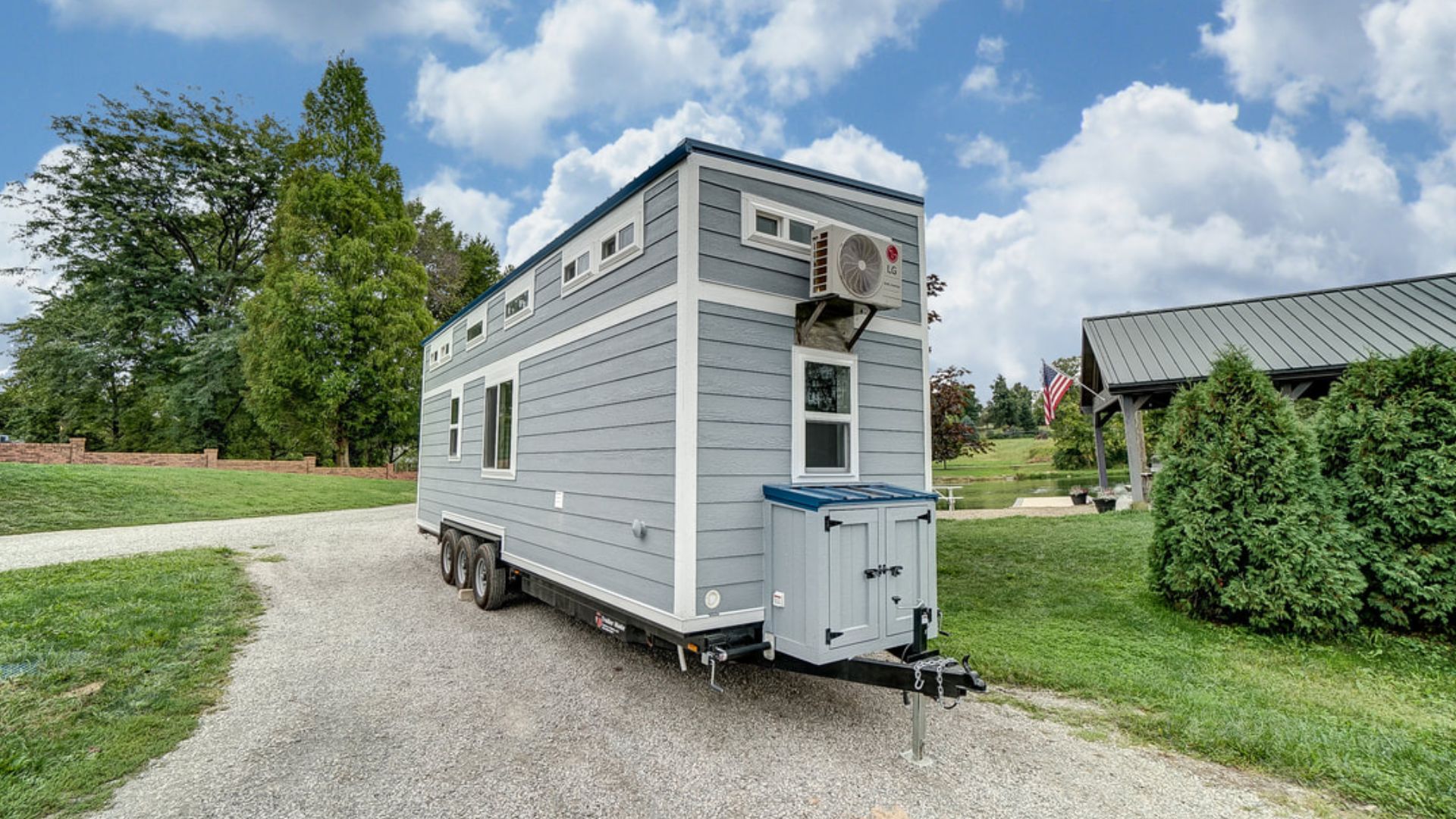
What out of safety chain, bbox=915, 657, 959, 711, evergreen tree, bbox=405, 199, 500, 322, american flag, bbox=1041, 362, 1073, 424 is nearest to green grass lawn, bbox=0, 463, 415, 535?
evergreen tree, bbox=405, 199, 500, 322

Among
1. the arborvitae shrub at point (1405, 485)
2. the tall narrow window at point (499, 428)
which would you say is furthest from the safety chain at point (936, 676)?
the tall narrow window at point (499, 428)

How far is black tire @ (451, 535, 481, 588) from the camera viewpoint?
7.12 meters

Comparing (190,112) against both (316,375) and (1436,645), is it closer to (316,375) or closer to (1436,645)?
(316,375)

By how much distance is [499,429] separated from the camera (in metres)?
6.82

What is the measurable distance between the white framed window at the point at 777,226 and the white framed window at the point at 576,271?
160cm

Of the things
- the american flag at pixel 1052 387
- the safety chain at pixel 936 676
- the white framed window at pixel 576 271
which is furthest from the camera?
the american flag at pixel 1052 387

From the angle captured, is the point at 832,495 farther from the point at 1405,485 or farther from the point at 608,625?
the point at 1405,485

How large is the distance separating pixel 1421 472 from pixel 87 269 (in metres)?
36.6

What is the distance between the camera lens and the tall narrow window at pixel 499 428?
21.2 ft

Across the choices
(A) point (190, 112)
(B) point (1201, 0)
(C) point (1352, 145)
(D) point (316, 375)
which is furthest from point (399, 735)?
(A) point (190, 112)

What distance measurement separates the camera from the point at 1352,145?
416 inches

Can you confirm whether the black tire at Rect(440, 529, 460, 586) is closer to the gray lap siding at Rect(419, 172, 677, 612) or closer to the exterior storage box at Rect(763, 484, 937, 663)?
the gray lap siding at Rect(419, 172, 677, 612)

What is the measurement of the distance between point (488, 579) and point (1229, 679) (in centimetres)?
637

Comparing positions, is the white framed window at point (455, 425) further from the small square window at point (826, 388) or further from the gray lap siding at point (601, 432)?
the small square window at point (826, 388)
